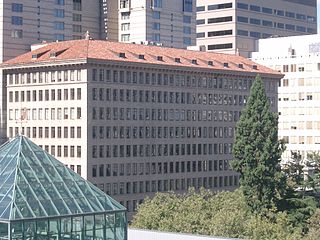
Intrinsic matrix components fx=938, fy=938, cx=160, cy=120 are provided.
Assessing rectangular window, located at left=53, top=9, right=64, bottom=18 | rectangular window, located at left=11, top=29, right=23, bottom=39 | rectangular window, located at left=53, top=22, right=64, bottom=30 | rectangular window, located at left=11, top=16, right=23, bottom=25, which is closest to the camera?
rectangular window, located at left=11, top=16, right=23, bottom=25

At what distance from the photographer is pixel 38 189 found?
6694 cm

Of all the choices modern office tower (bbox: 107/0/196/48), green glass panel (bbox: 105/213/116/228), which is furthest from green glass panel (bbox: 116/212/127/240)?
modern office tower (bbox: 107/0/196/48)

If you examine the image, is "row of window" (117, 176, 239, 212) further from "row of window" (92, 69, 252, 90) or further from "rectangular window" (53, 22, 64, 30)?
"rectangular window" (53, 22, 64, 30)

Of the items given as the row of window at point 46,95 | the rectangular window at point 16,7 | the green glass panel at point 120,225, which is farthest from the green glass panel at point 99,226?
the rectangular window at point 16,7

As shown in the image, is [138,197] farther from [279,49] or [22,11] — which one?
[279,49]

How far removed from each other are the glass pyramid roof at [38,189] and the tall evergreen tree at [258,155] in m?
42.0

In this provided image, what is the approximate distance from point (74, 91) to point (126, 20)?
36733mm

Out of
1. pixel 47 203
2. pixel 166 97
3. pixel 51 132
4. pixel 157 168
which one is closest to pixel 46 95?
pixel 51 132

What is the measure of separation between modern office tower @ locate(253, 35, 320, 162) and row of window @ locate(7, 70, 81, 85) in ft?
198

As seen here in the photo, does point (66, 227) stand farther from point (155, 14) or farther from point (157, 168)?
point (155, 14)

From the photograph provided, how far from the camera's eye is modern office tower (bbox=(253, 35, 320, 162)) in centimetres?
18300

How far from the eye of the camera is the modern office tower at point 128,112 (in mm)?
136875

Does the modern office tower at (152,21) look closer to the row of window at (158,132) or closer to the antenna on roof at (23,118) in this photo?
the row of window at (158,132)

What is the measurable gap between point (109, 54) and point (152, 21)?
30.8m
